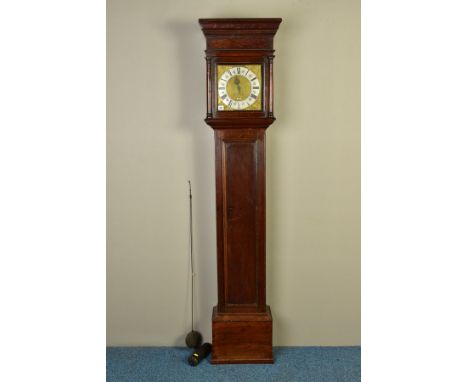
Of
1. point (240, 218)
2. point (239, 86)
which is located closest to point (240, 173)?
point (240, 218)

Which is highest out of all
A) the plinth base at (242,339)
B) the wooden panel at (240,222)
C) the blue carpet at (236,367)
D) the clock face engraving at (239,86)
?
the clock face engraving at (239,86)

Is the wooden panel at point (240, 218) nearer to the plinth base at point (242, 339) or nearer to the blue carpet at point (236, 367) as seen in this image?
the plinth base at point (242, 339)

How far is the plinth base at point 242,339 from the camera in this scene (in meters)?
2.99

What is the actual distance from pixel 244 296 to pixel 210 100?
1.35 m

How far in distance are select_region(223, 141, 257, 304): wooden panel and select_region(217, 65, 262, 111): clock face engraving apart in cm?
24

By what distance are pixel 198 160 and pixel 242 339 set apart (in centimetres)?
129

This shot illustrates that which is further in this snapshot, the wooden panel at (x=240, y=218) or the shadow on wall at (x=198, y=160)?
the shadow on wall at (x=198, y=160)

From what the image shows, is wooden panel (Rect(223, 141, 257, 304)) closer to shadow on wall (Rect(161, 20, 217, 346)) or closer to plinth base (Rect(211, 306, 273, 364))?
plinth base (Rect(211, 306, 273, 364))

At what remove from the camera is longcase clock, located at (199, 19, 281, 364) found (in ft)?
9.41

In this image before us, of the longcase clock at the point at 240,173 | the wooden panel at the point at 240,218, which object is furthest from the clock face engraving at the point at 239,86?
the wooden panel at the point at 240,218

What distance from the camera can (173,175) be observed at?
3227 millimetres
